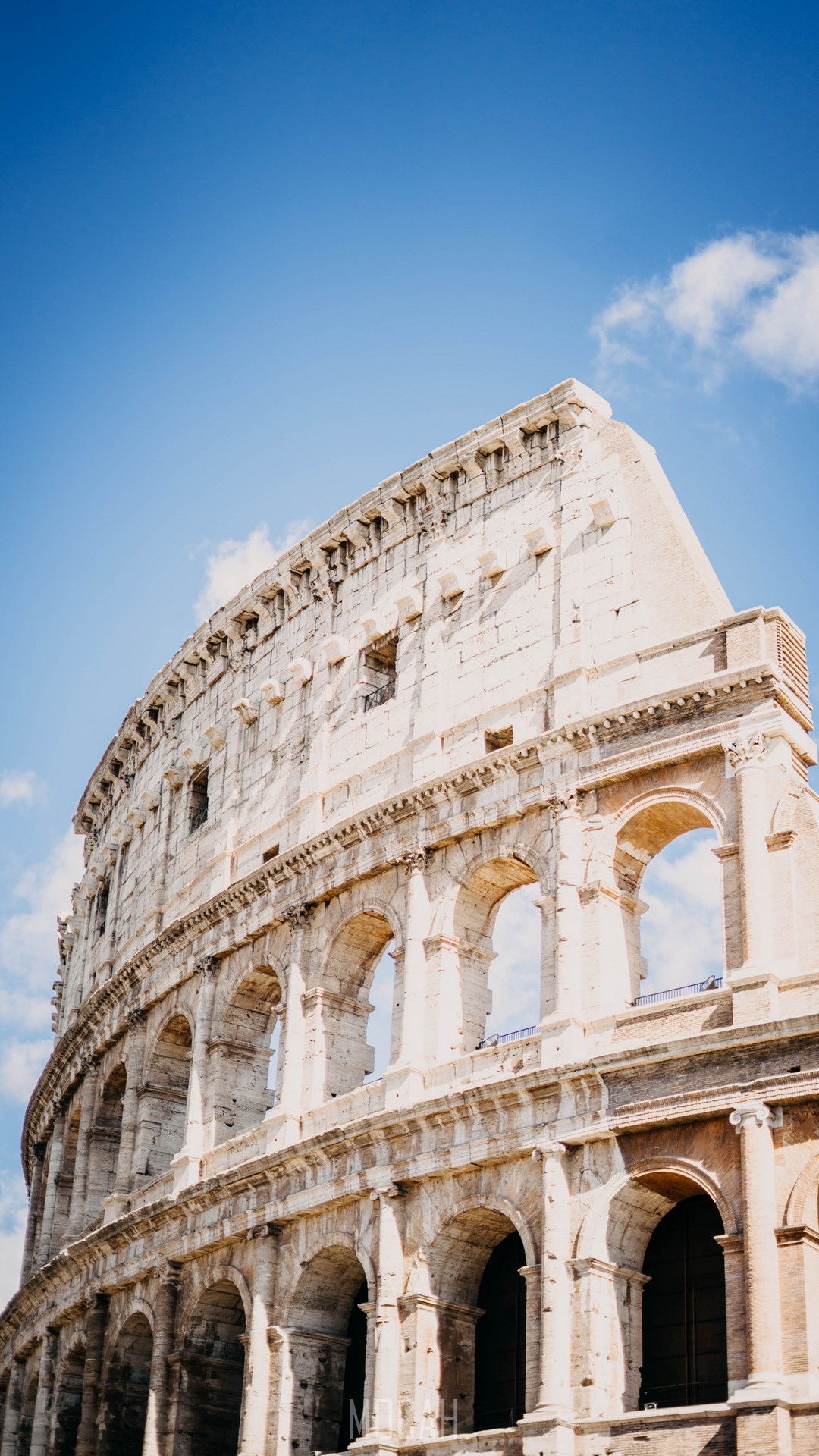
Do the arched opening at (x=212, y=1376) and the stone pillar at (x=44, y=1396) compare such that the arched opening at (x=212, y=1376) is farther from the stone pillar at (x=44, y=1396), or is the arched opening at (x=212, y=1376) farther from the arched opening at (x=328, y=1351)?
the stone pillar at (x=44, y=1396)

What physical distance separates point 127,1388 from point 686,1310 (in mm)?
12283

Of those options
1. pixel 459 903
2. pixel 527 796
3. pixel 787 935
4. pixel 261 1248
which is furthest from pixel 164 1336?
pixel 787 935

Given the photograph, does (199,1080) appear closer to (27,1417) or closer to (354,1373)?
(354,1373)

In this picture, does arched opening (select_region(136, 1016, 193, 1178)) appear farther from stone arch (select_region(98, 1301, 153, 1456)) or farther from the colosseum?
stone arch (select_region(98, 1301, 153, 1456))

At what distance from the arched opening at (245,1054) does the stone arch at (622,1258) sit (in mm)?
8975

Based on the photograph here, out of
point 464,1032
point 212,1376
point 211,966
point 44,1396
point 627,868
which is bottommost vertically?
point 212,1376

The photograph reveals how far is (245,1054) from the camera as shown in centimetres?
3198

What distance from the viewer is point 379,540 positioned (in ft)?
108

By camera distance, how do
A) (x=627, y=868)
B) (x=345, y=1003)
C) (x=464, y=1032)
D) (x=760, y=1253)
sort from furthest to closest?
1. (x=345, y=1003)
2. (x=464, y=1032)
3. (x=627, y=868)
4. (x=760, y=1253)

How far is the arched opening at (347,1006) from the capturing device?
29328mm

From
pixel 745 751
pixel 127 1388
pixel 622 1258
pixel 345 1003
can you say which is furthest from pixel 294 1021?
pixel 745 751

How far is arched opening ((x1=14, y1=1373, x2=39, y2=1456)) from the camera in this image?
36.3 meters

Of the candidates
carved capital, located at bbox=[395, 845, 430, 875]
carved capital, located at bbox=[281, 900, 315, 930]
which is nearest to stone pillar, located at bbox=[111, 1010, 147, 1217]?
carved capital, located at bbox=[281, 900, 315, 930]

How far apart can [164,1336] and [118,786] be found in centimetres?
1496
